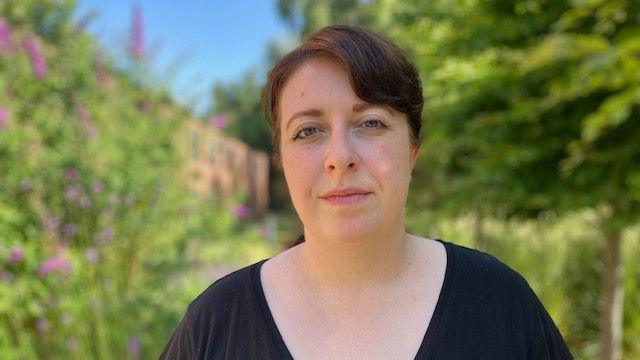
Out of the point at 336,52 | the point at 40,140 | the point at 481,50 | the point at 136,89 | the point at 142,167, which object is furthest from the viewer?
the point at 136,89

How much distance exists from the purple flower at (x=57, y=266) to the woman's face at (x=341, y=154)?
2.84 m

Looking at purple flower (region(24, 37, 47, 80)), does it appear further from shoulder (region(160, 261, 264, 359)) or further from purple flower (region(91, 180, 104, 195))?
shoulder (region(160, 261, 264, 359))

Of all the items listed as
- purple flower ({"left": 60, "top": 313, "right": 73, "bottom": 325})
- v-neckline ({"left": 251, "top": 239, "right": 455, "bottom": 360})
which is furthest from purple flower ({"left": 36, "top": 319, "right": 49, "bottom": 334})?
v-neckline ({"left": 251, "top": 239, "right": 455, "bottom": 360})

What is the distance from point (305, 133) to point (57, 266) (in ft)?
9.57

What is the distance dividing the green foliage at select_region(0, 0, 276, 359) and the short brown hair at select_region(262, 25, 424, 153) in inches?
106

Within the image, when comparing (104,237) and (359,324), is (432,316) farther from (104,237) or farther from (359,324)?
(104,237)

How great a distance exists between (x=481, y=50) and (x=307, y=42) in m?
2.51

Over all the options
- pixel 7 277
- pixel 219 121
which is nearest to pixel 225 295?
pixel 7 277

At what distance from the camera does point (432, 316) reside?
1.26m

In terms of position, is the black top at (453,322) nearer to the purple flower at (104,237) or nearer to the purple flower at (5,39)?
the purple flower at (104,237)

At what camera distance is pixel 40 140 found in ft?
13.6

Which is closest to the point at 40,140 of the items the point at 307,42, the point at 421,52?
the point at 421,52

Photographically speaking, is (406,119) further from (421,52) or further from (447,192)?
(421,52)

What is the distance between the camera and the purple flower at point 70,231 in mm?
3996
